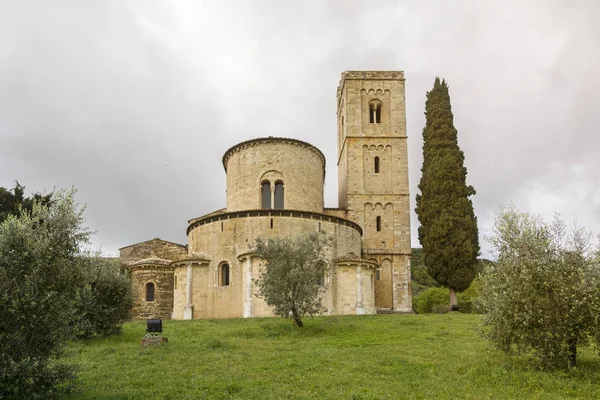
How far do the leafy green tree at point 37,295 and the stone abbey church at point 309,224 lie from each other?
51.7 feet

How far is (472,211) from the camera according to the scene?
35.0 metres

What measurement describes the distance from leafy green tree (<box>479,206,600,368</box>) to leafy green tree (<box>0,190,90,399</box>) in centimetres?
1034

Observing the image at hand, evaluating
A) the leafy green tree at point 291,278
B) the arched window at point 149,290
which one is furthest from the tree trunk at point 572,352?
the arched window at point 149,290

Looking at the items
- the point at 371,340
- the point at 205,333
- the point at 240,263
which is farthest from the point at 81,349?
the point at 240,263

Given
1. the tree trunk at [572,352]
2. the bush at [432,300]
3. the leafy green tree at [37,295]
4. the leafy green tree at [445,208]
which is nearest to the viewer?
the leafy green tree at [37,295]

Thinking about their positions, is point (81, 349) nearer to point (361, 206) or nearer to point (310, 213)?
point (310, 213)

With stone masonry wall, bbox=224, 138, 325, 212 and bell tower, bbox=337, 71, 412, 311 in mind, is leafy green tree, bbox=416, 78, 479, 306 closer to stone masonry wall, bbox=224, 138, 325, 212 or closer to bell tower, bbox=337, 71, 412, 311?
bell tower, bbox=337, 71, 412, 311

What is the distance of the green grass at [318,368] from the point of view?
1184 centimetres

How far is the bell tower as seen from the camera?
38094 mm

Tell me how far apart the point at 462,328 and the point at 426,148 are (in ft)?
61.2

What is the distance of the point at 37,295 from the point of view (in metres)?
10.5

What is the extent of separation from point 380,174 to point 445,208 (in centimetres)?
735

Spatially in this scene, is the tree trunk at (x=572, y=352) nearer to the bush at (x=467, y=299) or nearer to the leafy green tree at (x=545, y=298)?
the leafy green tree at (x=545, y=298)

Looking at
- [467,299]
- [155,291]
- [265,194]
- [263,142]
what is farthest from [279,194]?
[467,299]
